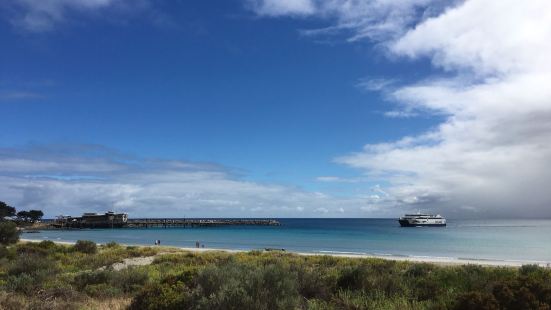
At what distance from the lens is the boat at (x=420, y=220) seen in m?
131

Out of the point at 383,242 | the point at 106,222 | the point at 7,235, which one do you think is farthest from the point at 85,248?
the point at 106,222

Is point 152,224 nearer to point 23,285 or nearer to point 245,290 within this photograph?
point 23,285

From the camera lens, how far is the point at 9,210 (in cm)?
11200

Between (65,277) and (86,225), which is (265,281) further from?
(86,225)

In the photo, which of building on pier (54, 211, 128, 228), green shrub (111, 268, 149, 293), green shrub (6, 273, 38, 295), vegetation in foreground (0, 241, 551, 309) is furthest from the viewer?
building on pier (54, 211, 128, 228)

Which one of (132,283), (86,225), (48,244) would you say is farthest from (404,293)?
(86,225)

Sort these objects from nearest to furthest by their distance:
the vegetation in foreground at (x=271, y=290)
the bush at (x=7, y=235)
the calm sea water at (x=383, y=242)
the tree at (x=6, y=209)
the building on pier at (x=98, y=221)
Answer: the vegetation in foreground at (x=271, y=290) → the bush at (x=7, y=235) → the calm sea water at (x=383, y=242) → the tree at (x=6, y=209) → the building on pier at (x=98, y=221)

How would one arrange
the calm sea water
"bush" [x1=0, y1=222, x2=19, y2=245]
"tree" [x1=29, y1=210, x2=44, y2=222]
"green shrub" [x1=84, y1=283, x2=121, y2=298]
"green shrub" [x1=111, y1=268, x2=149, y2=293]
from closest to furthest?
"green shrub" [x1=84, y1=283, x2=121, y2=298] → "green shrub" [x1=111, y1=268, x2=149, y2=293] → "bush" [x1=0, y1=222, x2=19, y2=245] → the calm sea water → "tree" [x1=29, y1=210, x2=44, y2=222]

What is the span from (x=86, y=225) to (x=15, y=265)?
122607 millimetres

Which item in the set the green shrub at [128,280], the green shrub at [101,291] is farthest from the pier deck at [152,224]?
the green shrub at [101,291]

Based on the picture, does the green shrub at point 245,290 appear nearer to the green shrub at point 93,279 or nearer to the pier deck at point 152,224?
the green shrub at point 93,279

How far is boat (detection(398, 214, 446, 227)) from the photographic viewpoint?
13112cm

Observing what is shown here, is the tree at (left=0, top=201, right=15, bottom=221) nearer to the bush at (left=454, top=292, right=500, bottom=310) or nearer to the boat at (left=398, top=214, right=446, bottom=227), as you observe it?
the boat at (left=398, top=214, right=446, bottom=227)

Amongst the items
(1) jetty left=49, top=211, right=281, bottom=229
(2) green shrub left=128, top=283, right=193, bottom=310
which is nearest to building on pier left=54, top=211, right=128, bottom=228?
(1) jetty left=49, top=211, right=281, bottom=229
